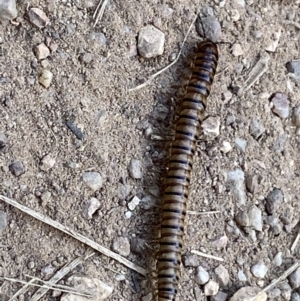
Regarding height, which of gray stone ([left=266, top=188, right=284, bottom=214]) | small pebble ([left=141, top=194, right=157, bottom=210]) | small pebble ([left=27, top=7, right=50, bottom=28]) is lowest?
gray stone ([left=266, top=188, right=284, bottom=214])

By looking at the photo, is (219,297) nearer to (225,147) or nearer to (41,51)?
(225,147)

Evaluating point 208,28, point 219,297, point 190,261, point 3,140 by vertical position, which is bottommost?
point 219,297

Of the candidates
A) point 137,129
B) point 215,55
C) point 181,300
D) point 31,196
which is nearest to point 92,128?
point 137,129

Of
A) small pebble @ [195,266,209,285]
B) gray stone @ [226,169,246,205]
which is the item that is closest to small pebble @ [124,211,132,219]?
small pebble @ [195,266,209,285]

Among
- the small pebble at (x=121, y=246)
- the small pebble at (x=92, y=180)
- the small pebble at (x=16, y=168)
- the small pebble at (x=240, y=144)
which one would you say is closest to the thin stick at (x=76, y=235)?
the small pebble at (x=121, y=246)

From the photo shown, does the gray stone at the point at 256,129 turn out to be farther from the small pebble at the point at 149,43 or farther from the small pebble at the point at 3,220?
the small pebble at the point at 3,220

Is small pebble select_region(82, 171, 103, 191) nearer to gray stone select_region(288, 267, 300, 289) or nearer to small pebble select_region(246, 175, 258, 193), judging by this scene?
small pebble select_region(246, 175, 258, 193)

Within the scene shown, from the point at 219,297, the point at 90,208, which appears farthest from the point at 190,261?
the point at 90,208
